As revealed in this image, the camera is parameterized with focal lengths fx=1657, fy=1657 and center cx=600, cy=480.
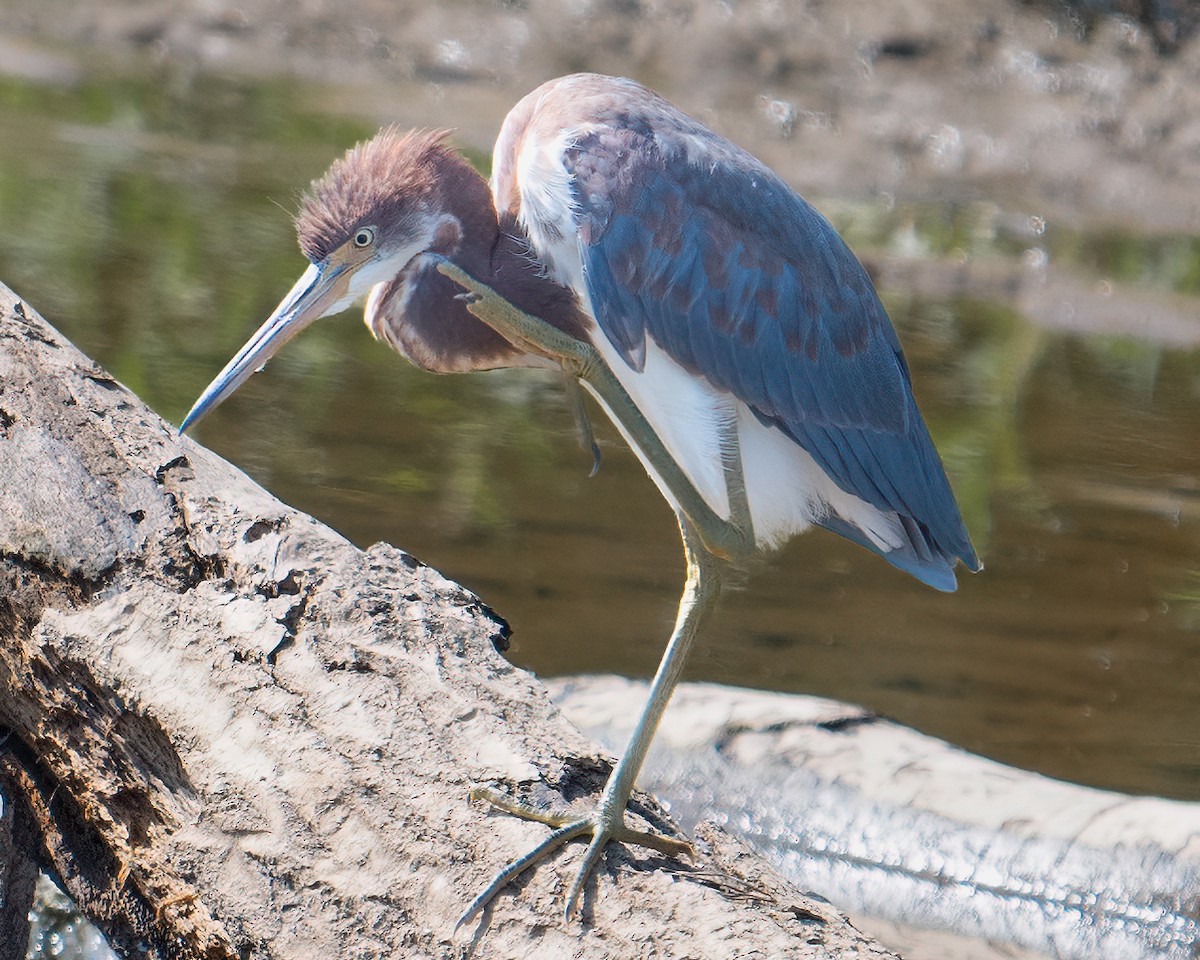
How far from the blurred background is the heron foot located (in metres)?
2.61

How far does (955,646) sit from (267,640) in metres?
3.47

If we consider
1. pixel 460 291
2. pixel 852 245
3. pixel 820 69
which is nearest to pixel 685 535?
pixel 460 291

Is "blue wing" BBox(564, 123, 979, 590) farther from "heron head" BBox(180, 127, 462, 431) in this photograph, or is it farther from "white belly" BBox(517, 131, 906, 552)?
"heron head" BBox(180, 127, 462, 431)

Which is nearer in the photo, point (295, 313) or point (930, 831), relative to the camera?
point (295, 313)

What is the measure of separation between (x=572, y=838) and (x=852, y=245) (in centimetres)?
806

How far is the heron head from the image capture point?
2.81 meters

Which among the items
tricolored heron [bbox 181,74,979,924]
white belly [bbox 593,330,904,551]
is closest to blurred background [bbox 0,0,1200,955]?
white belly [bbox 593,330,904,551]

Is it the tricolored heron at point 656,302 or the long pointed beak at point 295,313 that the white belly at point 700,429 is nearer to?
the tricolored heron at point 656,302

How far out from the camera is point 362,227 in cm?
281

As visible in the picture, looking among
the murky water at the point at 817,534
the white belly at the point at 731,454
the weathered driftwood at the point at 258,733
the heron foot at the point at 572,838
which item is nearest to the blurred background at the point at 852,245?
the murky water at the point at 817,534

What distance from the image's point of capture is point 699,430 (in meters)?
2.98

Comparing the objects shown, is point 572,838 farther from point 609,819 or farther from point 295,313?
point 295,313

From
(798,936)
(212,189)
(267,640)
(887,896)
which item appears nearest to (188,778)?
(267,640)

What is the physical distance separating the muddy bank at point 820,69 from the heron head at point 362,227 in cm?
880
